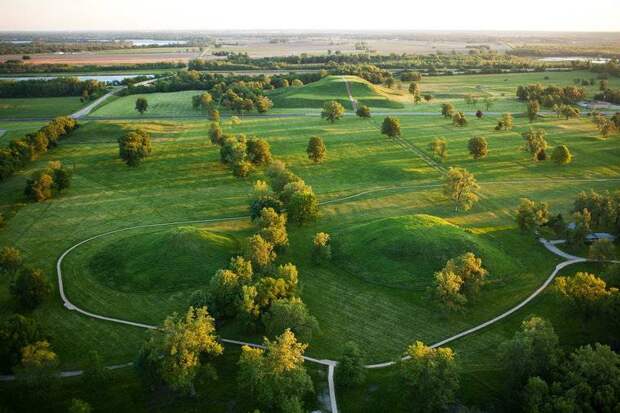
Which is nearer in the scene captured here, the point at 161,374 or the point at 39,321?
the point at 161,374

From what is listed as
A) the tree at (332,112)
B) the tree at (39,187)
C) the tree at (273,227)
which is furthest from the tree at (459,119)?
the tree at (39,187)

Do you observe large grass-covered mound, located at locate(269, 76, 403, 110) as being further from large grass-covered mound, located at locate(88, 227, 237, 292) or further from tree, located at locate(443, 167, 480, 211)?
large grass-covered mound, located at locate(88, 227, 237, 292)

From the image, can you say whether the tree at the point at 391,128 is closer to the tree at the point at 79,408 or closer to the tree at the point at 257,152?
the tree at the point at 257,152

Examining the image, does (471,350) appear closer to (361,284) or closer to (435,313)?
(435,313)

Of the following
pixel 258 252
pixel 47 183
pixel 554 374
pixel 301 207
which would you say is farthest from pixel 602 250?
pixel 47 183

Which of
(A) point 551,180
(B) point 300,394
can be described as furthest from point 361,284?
(A) point 551,180

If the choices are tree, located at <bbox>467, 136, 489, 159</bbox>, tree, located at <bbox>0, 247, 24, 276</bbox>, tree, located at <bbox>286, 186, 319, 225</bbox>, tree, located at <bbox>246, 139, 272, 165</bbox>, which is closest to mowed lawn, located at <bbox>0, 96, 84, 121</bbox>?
tree, located at <bbox>246, 139, 272, 165</bbox>

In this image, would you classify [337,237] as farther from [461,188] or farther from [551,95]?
[551,95]
